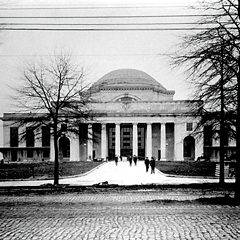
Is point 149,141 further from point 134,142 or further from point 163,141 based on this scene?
point 134,142

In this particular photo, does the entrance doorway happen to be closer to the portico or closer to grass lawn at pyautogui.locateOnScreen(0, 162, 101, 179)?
the portico

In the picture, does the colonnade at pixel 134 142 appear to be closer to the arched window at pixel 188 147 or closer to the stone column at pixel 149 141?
the stone column at pixel 149 141

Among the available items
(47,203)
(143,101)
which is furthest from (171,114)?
(47,203)

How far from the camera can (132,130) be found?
98.1m

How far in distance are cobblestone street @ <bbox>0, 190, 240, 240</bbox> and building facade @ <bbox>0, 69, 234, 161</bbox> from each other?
238 feet

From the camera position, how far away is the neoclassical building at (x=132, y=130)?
3531 inches

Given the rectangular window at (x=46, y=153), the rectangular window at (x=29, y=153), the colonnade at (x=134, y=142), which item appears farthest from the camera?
the rectangular window at (x=46, y=153)

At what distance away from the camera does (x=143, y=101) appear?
90625mm

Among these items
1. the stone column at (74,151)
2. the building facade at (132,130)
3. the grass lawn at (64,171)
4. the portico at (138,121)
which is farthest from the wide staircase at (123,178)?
the stone column at (74,151)

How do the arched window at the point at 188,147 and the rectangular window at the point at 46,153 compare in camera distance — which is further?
the arched window at the point at 188,147

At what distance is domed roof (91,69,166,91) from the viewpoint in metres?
96.3

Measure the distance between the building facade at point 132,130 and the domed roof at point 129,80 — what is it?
9.5 inches

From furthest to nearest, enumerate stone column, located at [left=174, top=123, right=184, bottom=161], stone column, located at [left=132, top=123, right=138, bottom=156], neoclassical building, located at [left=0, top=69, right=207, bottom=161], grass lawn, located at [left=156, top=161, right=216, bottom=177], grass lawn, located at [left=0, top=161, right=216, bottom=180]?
1. stone column, located at [left=132, top=123, right=138, bottom=156]
2. neoclassical building, located at [left=0, top=69, right=207, bottom=161]
3. stone column, located at [left=174, top=123, right=184, bottom=161]
4. grass lawn, located at [left=156, top=161, right=216, bottom=177]
5. grass lawn, located at [left=0, top=161, right=216, bottom=180]

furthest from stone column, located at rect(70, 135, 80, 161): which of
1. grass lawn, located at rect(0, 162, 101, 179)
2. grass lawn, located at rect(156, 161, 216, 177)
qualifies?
grass lawn, located at rect(156, 161, 216, 177)
